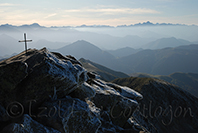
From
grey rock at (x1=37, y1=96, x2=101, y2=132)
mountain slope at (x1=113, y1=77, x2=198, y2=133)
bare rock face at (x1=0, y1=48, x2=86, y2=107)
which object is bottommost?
mountain slope at (x1=113, y1=77, x2=198, y2=133)

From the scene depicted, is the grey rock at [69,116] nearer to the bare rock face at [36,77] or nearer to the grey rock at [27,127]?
the grey rock at [27,127]

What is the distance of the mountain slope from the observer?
9785 cm

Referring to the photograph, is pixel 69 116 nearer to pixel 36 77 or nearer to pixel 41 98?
pixel 41 98

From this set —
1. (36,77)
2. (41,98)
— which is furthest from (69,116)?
(36,77)

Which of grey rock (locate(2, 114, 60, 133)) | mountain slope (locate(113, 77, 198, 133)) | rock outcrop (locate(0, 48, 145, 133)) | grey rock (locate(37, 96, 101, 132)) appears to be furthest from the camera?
mountain slope (locate(113, 77, 198, 133))

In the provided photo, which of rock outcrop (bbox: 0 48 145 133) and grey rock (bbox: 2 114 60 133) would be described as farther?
rock outcrop (bbox: 0 48 145 133)

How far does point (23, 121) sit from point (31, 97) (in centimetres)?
313

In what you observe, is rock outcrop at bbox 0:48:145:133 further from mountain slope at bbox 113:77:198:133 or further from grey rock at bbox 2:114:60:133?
mountain slope at bbox 113:77:198:133

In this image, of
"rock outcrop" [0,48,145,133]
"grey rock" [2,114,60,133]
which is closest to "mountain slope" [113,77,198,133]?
"rock outcrop" [0,48,145,133]

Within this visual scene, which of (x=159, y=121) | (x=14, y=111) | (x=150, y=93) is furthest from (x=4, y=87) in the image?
(x=150, y=93)

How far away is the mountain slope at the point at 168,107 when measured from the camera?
97.8 meters

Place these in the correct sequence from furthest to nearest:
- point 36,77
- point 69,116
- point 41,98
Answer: point 69,116
point 41,98
point 36,77

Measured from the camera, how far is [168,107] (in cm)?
11212

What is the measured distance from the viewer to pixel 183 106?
4510 inches
